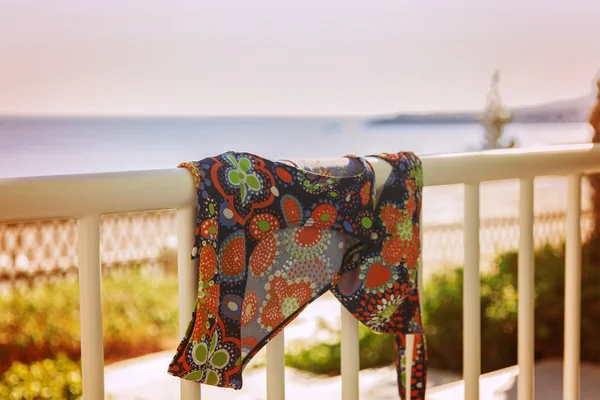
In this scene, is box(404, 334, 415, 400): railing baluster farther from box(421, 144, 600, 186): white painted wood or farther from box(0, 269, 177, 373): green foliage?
box(0, 269, 177, 373): green foliage

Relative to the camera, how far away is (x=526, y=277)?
3.70 feet

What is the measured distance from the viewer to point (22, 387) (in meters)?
3.91

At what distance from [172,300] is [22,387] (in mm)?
1845

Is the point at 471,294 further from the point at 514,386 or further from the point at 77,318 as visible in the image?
the point at 77,318

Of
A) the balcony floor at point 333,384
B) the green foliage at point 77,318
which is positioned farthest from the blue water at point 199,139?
the balcony floor at point 333,384

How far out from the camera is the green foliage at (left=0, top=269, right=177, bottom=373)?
14.9 feet

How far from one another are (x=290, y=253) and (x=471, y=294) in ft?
1.16

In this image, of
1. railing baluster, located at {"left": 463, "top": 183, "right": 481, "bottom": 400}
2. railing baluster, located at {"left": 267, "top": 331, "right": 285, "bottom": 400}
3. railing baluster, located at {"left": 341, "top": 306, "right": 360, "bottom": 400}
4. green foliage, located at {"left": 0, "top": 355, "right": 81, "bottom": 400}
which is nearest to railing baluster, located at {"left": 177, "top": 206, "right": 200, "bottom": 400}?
railing baluster, located at {"left": 267, "top": 331, "right": 285, "bottom": 400}

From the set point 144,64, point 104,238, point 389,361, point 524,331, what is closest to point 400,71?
point 144,64

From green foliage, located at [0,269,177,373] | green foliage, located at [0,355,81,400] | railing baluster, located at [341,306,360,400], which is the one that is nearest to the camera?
railing baluster, located at [341,306,360,400]

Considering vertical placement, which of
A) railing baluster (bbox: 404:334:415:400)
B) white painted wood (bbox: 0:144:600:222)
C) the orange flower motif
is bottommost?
railing baluster (bbox: 404:334:415:400)

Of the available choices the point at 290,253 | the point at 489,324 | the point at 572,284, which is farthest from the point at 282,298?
the point at 489,324

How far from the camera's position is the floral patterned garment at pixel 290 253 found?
79cm

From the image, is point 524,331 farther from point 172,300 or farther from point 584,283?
point 172,300
